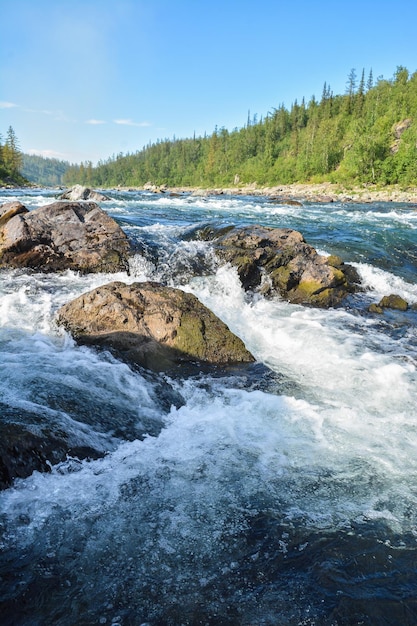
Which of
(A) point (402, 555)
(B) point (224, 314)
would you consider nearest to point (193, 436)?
(A) point (402, 555)

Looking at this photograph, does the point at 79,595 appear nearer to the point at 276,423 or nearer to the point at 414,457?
the point at 276,423

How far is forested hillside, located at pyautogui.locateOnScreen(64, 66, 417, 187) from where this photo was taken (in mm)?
61875

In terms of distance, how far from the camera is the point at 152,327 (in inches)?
299

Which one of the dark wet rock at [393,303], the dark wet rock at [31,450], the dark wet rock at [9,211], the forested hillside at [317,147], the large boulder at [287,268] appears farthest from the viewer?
the forested hillside at [317,147]

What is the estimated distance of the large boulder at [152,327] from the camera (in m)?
7.30

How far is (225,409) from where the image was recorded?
19.5ft

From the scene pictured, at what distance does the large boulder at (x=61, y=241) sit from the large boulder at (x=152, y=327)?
4.29 meters

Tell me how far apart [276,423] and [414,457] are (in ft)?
5.85

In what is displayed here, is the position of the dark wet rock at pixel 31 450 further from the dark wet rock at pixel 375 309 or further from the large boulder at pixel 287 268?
the dark wet rock at pixel 375 309

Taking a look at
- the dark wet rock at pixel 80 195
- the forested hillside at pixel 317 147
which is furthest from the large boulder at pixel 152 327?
the forested hillside at pixel 317 147

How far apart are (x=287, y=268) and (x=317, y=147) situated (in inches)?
3267

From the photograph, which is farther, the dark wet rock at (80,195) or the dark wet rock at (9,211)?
the dark wet rock at (80,195)

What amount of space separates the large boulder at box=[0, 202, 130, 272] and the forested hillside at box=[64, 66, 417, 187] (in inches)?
2162

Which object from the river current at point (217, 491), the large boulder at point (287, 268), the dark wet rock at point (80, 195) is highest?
the dark wet rock at point (80, 195)
